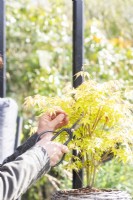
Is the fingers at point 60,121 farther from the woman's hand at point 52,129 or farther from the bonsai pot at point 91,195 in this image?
the bonsai pot at point 91,195

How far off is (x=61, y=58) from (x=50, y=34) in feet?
0.82

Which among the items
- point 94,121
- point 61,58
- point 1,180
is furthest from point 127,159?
point 61,58

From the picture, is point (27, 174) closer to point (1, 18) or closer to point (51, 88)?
point (1, 18)

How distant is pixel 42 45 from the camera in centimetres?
575

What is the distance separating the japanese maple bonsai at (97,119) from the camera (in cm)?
243

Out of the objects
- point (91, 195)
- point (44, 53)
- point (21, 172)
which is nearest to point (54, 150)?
point (21, 172)

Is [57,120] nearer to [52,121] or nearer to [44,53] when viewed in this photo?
[52,121]

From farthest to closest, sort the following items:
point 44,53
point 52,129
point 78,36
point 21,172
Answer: point 44,53, point 78,36, point 52,129, point 21,172

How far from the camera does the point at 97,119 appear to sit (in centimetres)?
248

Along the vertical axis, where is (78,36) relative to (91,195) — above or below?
above

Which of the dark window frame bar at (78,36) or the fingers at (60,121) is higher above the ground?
the dark window frame bar at (78,36)

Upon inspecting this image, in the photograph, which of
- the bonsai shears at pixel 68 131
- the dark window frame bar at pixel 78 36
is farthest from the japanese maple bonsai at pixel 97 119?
the dark window frame bar at pixel 78 36

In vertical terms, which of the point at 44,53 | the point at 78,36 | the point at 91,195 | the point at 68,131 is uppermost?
the point at 44,53

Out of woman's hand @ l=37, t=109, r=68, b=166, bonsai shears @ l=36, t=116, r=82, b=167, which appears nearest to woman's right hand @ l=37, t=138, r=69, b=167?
woman's hand @ l=37, t=109, r=68, b=166
